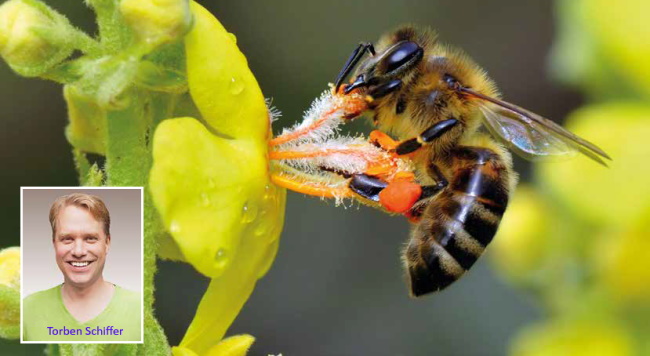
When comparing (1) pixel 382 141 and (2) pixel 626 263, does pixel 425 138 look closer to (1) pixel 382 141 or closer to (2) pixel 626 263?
(1) pixel 382 141

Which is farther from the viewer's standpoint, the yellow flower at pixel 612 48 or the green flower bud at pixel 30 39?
the yellow flower at pixel 612 48

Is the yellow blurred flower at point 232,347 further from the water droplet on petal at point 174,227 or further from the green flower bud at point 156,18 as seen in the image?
the green flower bud at point 156,18

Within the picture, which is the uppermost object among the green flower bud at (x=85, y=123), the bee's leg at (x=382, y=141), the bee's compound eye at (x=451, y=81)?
the bee's compound eye at (x=451, y=81)

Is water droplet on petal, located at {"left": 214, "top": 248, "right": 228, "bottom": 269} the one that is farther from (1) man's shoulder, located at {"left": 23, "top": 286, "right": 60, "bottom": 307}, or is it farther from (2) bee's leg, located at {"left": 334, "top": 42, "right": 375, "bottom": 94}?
(2) bee's leg, located at {"left": 334, "top": 42, "right": 375, "bottom": 94}

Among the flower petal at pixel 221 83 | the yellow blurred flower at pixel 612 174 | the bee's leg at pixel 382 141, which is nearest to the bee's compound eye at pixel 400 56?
the bee's leg at pixel 382 141

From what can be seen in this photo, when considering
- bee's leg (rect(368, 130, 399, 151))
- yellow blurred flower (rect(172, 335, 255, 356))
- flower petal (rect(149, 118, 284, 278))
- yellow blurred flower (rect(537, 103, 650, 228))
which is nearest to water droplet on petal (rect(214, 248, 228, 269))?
flower petal (rect(149, 118, 284, 278))

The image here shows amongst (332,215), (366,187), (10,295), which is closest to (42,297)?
(10,295)

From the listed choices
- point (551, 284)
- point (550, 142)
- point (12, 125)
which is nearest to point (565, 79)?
point (551, 284)

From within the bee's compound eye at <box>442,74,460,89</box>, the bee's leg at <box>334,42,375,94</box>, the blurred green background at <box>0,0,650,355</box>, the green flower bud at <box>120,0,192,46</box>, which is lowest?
the blurred green background at <box>0,0,650,355</box>
